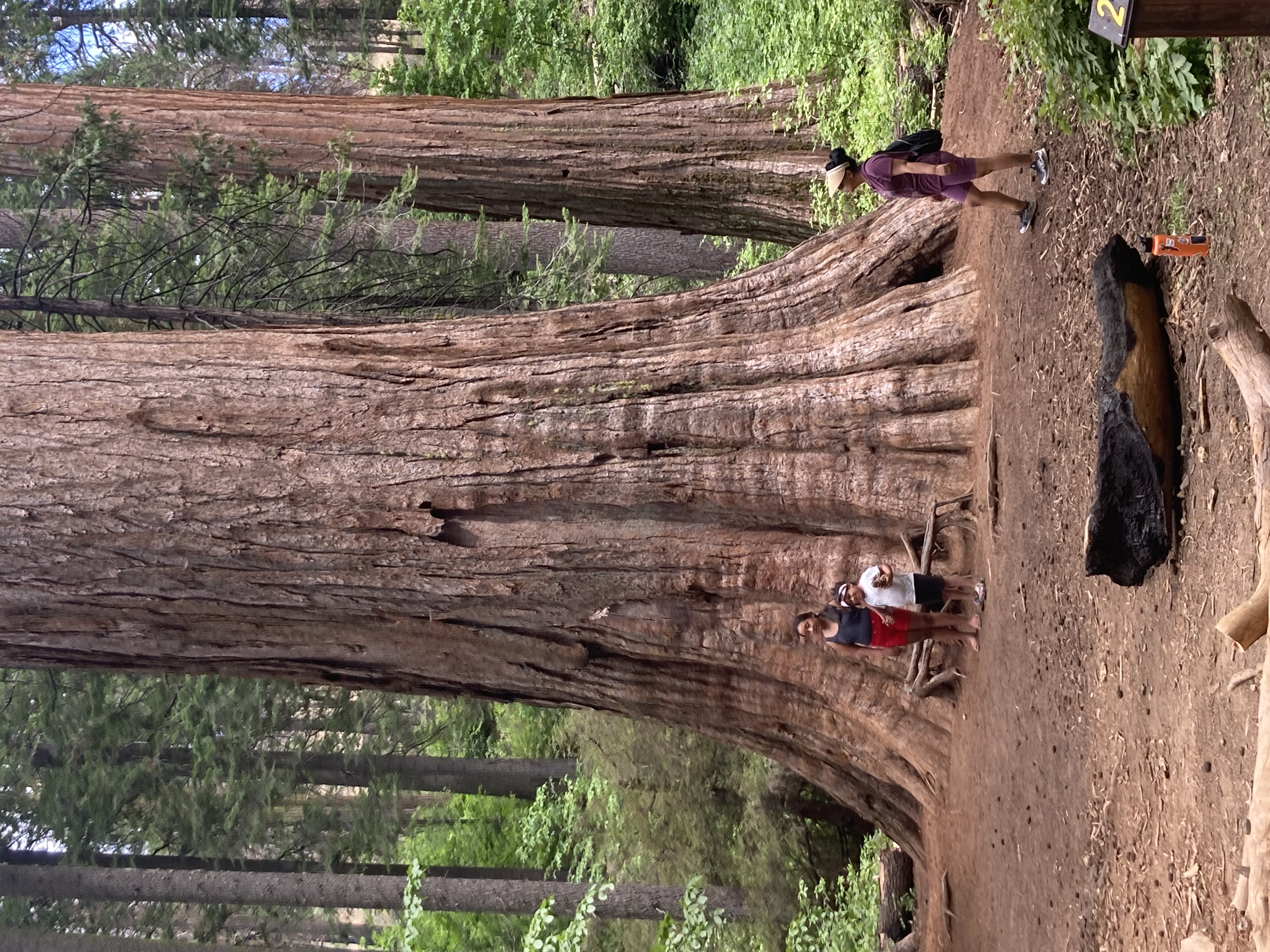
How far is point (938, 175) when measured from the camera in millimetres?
4980

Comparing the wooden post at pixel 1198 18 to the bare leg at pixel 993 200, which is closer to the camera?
the wooden post at pixel 1198 18

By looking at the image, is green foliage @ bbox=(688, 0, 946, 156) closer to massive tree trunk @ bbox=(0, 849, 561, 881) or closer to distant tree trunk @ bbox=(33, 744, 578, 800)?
massive tree trunk @ bbox=(0, 849, 561, 881)

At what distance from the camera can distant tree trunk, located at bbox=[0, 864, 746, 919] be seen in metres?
10.6

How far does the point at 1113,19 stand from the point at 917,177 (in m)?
2.24

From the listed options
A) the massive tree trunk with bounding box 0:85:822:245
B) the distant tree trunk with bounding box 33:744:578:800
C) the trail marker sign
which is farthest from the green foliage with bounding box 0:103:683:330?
the trail marker sign

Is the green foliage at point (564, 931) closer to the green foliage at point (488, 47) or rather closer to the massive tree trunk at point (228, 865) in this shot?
the massive tree trunk at point (228, 865)

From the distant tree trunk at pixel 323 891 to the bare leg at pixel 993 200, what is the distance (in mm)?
8141

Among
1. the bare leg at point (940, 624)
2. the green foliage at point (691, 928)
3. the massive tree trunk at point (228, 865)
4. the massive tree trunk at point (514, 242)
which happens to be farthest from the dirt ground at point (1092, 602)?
the massive tree trunk at point (228, 865)

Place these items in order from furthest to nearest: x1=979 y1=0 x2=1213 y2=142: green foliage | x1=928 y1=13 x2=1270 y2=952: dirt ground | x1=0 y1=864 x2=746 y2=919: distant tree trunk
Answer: x1=0 y1=864 x2=746 y2=919: distant tree trunk
x1=979 y1=0 x2=1213 y2=142: green foliage
x1=928 y1=13 x2=1270 y2=952: dirt ground

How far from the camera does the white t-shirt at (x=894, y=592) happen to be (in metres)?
5.26

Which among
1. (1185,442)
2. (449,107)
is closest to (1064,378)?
(1185,442)

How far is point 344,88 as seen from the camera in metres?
24.6

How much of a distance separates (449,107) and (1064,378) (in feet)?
19.7

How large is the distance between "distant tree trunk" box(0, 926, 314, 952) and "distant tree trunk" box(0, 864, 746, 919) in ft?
1.55
